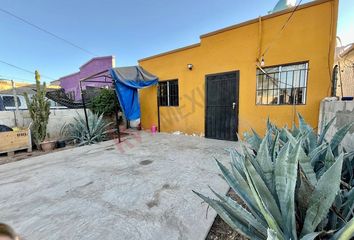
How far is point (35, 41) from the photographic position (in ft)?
32.9

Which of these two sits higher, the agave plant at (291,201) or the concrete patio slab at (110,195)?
the agave plant at (291,201)

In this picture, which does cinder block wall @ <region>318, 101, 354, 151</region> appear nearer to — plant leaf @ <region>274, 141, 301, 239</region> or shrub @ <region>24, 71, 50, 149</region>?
plant leaf @ <region>274, 141, 301, 239</region>

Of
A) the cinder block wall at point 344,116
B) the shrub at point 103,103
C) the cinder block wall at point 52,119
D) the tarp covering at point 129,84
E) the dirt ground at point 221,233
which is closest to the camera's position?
the dirt ground at point 221,233

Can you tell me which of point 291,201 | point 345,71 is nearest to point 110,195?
point 291,201

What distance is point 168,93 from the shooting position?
19.9ft

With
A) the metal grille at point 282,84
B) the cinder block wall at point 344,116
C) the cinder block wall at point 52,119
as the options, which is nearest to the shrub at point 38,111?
the cinder block wall at point 52,119

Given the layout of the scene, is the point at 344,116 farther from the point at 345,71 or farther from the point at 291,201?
the point at 345,71

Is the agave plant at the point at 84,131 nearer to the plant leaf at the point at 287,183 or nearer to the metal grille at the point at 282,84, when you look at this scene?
the metal grille at the point at 282,84

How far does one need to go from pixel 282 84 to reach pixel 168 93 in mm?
3663

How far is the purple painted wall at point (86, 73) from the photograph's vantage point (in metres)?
10.1

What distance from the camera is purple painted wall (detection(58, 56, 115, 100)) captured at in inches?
398

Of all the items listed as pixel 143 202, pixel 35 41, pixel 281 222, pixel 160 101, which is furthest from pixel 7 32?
pixel 281 222

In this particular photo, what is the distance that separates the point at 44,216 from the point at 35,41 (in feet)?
42.2

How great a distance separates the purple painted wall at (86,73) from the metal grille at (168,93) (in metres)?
4.52
